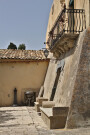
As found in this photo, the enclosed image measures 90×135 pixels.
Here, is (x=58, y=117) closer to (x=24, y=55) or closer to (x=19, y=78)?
(x=19, y=78)

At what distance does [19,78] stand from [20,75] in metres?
0.26

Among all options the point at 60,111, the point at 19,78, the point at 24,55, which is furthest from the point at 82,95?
the point at 24,55

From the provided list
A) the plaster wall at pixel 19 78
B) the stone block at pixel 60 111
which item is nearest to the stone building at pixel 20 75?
the plaster wall at pixel 19 78

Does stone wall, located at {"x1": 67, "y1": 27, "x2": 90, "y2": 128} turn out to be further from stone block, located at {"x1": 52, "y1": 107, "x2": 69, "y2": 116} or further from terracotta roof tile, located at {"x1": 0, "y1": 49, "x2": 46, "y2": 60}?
terracotta roof tile, located at {"x1": 0, "y1": 49, "x2": 46, "y2": 60}

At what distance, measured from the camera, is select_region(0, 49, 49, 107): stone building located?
15.6m

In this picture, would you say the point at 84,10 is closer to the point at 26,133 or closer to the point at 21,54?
the point at 26,133

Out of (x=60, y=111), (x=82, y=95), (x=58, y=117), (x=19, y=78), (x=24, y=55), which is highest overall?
(x=24, y=55)

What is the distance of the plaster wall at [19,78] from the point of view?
51.1 feet

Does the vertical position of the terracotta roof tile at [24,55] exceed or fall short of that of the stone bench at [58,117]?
it exceeds it

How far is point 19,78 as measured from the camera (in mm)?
15820

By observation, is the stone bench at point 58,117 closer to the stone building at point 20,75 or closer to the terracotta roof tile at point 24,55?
the stone building at point 20,75

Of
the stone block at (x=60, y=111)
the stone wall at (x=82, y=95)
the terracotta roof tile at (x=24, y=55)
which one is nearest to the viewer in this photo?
the stone wall at (x=82, y=95)

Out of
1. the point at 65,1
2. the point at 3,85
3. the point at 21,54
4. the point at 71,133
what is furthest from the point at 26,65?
the point at 71,133

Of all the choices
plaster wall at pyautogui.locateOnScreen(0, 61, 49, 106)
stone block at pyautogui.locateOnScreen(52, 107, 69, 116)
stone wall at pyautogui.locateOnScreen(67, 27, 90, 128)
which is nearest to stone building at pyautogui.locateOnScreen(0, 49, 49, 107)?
plaster wall at pyautogui.locateOnScreen(0, 61, 49, 106)
